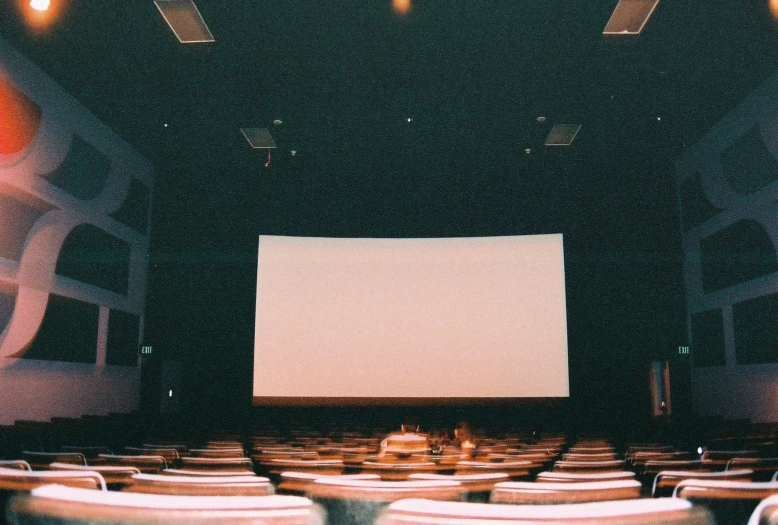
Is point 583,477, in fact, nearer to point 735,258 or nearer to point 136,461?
point 136,461

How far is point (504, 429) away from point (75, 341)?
7.20 meters

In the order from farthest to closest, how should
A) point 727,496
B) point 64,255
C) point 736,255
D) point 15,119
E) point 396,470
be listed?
point 736,255
point 64,255
point 15,119
point 396,470
point 727,496

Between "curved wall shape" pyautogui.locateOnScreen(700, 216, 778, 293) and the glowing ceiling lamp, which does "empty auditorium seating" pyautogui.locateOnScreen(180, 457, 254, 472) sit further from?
"curved wall shape" pyautogui.locateOnScreen(700, 216, 778, 293)

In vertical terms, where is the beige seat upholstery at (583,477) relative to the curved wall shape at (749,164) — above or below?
below

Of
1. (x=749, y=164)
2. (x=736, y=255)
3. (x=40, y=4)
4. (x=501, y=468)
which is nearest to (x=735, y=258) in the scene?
(x=736, y=255)

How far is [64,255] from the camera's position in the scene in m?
8.98

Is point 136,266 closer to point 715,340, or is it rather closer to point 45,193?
point 45,193

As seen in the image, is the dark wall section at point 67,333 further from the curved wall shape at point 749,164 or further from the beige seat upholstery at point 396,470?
the curved wall shape at point 749,164

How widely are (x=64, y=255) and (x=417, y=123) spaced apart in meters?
5.81

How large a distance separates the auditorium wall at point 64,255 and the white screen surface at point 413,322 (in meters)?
2.35

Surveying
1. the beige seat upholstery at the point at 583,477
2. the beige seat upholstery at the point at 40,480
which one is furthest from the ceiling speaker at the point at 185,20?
the beige seat upholstery at the point at 583,477

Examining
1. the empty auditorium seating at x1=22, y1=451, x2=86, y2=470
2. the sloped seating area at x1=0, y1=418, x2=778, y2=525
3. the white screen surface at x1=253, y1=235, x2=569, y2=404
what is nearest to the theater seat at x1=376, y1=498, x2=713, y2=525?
the sloped seating area at x1=0, y1=418, x2=778, y2=525

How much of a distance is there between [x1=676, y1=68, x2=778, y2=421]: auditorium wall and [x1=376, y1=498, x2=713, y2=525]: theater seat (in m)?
9.29

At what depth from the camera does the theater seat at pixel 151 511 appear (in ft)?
2.76
